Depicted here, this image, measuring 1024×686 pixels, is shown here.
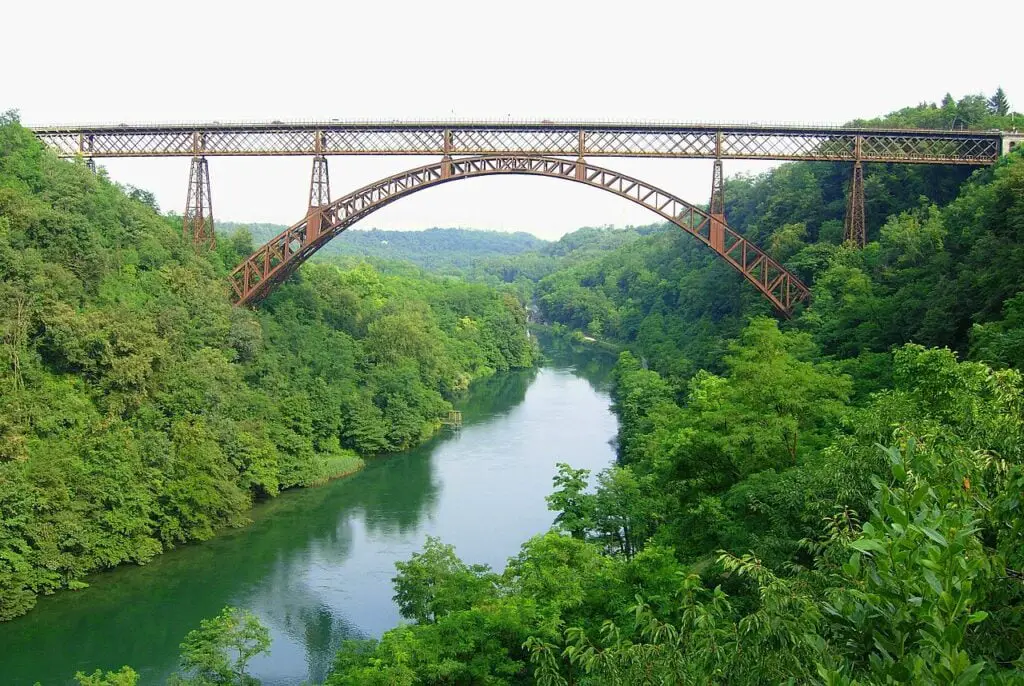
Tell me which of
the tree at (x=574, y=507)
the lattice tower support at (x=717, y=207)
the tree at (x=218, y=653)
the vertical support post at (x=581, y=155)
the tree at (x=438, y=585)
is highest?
the vertical support post at (x=581, y=155)

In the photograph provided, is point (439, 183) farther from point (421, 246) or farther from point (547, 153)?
point (421, 246)

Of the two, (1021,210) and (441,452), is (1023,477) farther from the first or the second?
(441,452)

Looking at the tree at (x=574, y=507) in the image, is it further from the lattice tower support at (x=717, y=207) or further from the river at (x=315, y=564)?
the lattice tower support at (x=717, y=207)

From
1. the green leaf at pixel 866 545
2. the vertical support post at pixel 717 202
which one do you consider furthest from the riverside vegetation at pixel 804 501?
the vertical support post at pixel 717 202

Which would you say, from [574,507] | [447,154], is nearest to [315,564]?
[574,507]

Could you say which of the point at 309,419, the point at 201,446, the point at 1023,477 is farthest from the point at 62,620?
the point at 1023,477

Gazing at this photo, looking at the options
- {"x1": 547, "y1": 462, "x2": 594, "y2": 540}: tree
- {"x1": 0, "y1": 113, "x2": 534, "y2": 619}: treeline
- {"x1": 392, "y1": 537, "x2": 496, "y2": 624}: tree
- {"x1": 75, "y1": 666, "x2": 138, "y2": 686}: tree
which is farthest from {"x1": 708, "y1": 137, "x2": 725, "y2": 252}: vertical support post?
{"x1": 75, "y1": 666, "x2": 138, "y2": 686}: tree
